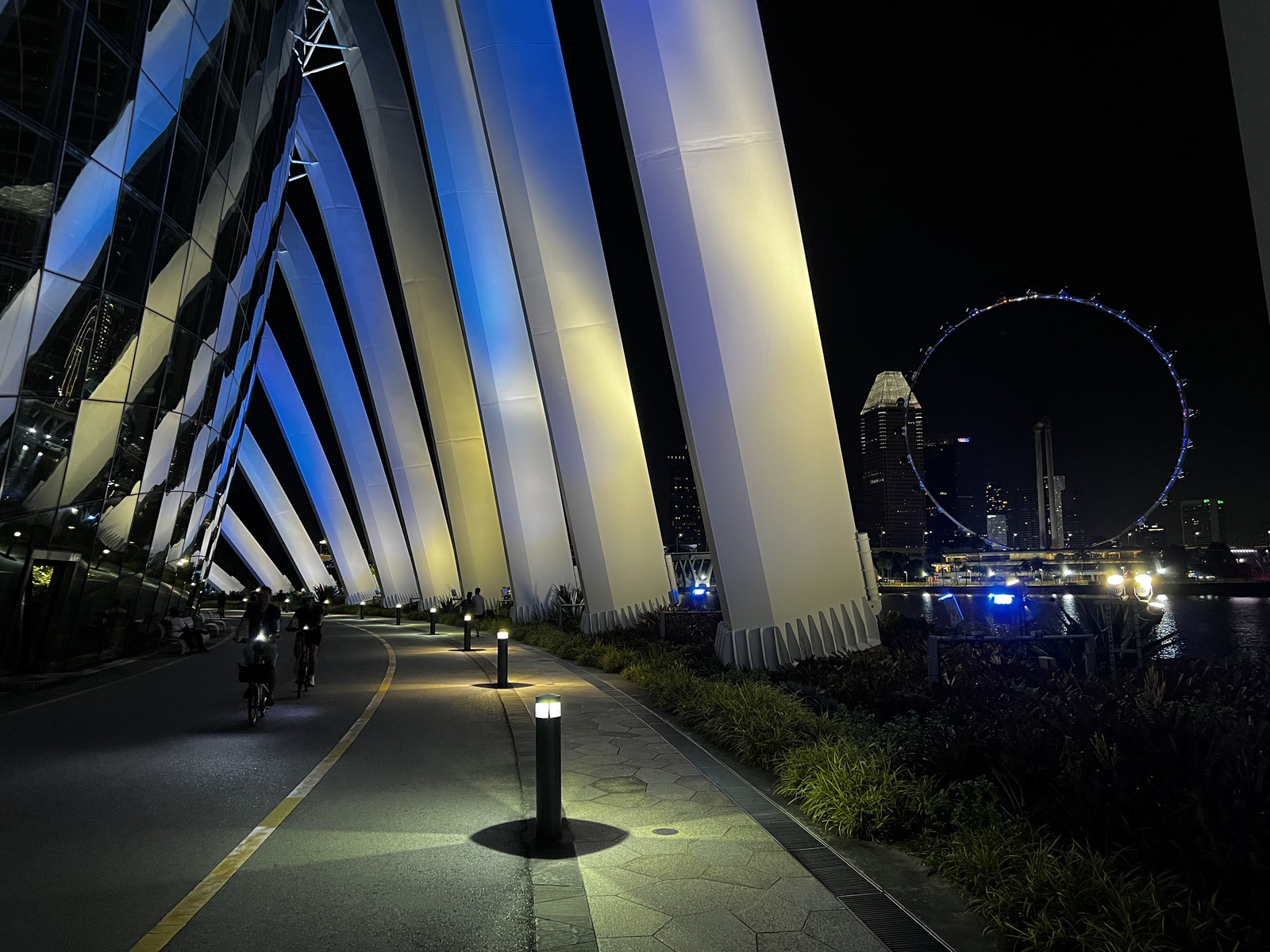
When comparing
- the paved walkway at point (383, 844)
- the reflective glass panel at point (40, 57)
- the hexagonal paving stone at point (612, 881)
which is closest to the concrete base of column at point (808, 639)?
the paved walkway at point (383, 844)

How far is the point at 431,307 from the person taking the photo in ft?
124

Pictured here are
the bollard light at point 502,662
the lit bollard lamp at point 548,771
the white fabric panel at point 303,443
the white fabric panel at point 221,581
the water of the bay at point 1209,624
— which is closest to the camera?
the lit bollard lamp at point 548,771

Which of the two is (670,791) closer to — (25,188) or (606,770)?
(606,770)

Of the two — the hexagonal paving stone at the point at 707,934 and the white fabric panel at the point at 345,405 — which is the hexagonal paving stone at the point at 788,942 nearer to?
the hexagonal paving stone at the point at 707,934

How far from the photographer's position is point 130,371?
16828 millimetres

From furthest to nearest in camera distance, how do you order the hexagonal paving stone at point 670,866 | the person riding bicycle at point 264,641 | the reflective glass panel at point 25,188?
the person riding bicycle at point 264,641 → the reflective glass panel at point 25,188 → the hexagonal paving stone at point 670,866

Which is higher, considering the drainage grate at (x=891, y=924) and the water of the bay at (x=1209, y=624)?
the drainage grate at (x=891, y=924)

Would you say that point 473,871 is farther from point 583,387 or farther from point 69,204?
point 583,387

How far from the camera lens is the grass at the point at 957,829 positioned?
4.31 meters

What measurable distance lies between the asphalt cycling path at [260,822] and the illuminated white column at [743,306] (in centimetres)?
395

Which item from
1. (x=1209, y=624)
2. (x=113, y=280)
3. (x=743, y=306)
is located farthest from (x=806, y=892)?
(x=1209, y=624)

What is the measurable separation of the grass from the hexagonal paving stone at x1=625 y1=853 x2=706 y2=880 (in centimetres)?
112

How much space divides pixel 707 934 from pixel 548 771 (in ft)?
6.07

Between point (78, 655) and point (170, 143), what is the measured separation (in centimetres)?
877
